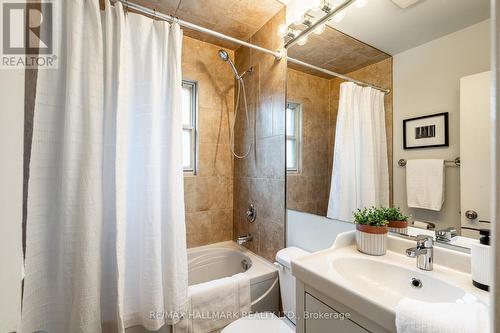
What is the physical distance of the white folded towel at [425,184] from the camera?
93cm

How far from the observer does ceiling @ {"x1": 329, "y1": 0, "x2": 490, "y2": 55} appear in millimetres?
856

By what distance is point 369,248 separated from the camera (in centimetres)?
98

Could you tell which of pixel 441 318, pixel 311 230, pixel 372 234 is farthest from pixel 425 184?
pixel 311 230

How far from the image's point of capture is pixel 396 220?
104cm

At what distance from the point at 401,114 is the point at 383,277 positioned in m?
0.72

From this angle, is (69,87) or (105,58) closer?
(69,87)

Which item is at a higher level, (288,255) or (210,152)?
(210,152)

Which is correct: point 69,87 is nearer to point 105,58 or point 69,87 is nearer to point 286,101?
point 105,58

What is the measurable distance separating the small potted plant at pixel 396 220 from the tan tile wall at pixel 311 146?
1.22 feet

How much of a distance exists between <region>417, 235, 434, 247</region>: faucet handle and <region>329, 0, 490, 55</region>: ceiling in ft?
2.70

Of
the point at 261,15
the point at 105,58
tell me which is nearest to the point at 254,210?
the point at 105,58

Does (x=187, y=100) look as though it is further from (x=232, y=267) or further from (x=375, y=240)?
(x=375, y=240)

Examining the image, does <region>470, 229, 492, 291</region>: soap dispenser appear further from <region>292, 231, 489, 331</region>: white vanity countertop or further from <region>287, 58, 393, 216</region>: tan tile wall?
<region>287, 58, 393, 216</region>: tan tile wall

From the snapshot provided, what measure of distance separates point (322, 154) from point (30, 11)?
64.5 inches
